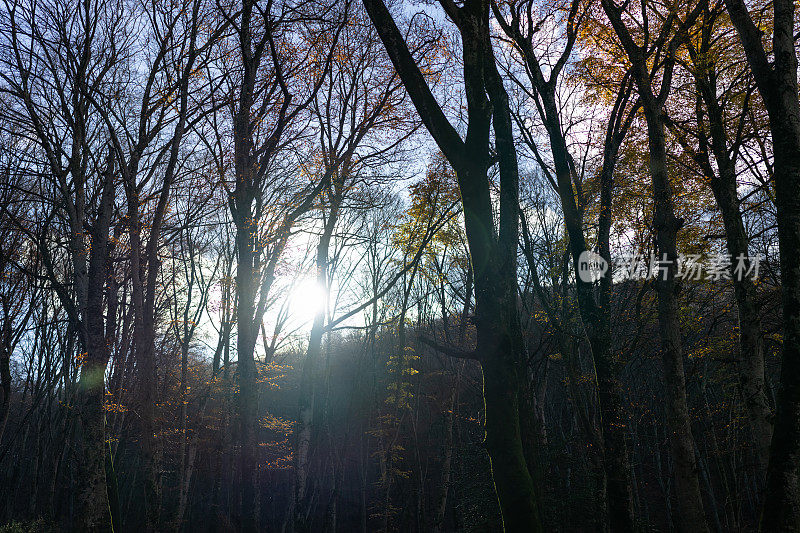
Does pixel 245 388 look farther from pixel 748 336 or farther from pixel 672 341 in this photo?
pixel 748 336

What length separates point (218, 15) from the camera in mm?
9555

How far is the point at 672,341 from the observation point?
651 cm

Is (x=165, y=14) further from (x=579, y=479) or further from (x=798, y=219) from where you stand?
(x=579, y=479)

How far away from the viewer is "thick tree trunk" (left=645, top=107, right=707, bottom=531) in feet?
19.9

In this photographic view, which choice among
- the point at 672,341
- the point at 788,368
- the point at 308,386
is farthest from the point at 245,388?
the point at 788,368

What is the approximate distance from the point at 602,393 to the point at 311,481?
63.5ft

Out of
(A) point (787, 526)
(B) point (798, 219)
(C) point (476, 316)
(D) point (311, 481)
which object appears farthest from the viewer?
(D) point (311, 481)

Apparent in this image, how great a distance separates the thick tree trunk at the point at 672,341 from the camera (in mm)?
6055

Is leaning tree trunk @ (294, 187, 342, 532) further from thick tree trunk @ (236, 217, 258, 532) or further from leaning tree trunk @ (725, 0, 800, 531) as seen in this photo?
leaning tree trunk @ (725, 0, 800, 531)

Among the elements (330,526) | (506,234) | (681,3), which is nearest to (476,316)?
(506,234)

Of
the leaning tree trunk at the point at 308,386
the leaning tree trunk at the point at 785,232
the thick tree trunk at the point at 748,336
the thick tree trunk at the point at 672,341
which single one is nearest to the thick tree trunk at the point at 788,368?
the leaning tree trunk at the point at 785,232

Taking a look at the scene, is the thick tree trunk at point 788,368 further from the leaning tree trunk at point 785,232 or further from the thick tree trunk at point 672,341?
the thick tree trunk at point 672,341

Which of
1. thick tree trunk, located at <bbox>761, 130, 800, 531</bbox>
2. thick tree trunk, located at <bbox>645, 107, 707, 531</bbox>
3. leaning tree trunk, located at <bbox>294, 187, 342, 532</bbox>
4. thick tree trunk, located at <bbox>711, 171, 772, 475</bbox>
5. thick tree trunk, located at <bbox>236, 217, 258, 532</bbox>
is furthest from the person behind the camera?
leaning tree trunk, located at <bbox>294, 187, 342, 532</bbox>

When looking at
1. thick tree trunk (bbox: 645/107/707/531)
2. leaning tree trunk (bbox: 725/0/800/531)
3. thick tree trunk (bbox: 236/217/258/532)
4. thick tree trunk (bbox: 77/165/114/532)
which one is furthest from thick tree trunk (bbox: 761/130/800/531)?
thick tree trunk (bbox: 77/165/114/532)
